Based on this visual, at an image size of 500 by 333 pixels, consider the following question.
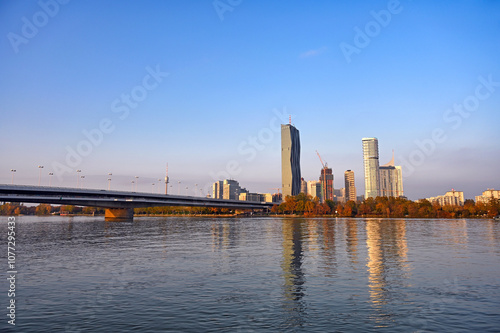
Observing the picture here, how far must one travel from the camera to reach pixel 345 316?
17594 mm

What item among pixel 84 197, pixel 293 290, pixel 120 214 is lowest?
pixel 293 290

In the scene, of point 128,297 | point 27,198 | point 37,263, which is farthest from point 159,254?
point 27,198

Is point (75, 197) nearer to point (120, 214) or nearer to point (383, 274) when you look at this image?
point (120, 214)

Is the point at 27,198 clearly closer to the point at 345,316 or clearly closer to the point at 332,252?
the point at 332,252

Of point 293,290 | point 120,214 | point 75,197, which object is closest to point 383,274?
point 293,290

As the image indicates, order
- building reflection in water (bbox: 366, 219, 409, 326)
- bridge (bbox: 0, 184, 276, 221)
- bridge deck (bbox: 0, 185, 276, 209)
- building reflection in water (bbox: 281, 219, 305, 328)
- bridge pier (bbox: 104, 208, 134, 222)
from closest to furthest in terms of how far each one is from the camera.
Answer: building reflection in water (bbox: 281, 219, 305, 328) → building reflection in water (bbox: 366, 219, 409, 326) → bridge deck (bbox: 0, 185, 276, 209) → bridge (bbox: 0, 184, 276, 221) → bridge pier (bbox: 104, 208, 134, 222)

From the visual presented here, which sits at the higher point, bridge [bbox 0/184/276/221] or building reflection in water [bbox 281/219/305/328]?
bridge [bbox 0/184/276/221]

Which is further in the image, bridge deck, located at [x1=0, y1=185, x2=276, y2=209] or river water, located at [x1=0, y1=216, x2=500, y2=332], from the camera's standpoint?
bridge deck, located at [x1=0, y1=185, x2=276, y2=209]

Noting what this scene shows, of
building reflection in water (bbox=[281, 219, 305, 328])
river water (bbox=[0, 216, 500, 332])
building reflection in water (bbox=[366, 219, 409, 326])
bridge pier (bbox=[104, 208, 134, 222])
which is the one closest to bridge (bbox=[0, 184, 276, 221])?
bridge pier (bbox=[104, 208, 134, 222])

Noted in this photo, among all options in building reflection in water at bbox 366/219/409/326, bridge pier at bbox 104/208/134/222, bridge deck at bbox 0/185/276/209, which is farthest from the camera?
bridge pier at bbox 104/208/134/222

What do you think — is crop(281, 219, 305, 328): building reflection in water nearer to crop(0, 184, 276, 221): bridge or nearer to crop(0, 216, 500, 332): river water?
crop(0, 216, 500, 332): river water

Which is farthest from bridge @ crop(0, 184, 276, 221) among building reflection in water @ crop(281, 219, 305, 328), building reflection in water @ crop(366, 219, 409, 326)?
building reflection in water @ crop(366, 219, 409, 326)

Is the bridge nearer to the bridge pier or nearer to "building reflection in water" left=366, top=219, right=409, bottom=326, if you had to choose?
the bridge pier

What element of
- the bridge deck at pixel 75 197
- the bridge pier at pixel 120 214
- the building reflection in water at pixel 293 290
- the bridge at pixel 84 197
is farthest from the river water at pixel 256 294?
the bridge pier at pixel 120 214
